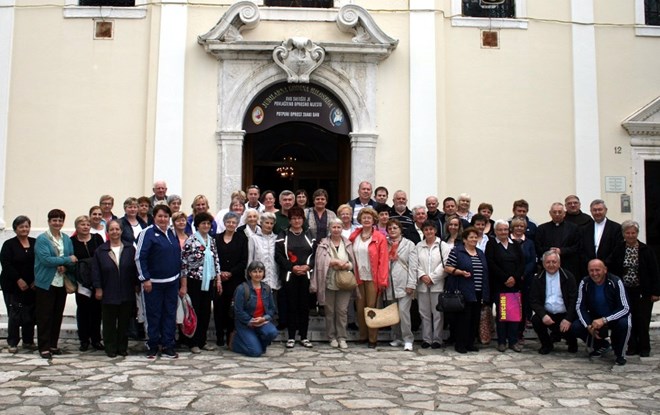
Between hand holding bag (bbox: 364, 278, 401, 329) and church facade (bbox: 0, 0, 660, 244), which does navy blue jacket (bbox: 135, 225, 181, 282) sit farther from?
church facade (bbox: 0, 0, 660, 244)

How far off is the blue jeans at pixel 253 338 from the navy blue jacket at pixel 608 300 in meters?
3.38

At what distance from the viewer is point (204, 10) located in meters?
11.3

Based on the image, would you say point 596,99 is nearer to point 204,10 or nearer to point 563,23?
point 563,23

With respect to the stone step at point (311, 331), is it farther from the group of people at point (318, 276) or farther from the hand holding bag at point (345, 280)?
the hand holding bag at point (345, 280)

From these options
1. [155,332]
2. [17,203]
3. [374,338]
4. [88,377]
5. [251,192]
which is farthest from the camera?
[17,203]

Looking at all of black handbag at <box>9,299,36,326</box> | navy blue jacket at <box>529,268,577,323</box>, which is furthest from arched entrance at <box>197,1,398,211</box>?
black handbag at <box>9,299,36,326</box>

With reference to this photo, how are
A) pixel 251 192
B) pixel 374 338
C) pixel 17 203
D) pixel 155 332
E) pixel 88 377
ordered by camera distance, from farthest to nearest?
pixel 17 203 < pixel 251 192 < pixel 374 338 < pixel 155 332 < pixel 88 377

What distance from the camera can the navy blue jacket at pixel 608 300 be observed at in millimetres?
7418

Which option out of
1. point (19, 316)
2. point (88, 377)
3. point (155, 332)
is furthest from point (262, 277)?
point (19, 316)

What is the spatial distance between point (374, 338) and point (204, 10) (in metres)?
6.27

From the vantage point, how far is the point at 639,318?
780 centimetres

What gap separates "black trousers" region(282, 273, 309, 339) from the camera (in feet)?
26.5

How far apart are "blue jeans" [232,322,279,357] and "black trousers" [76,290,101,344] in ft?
5.14

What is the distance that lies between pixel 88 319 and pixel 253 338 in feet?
6.10
